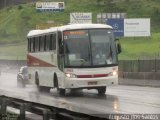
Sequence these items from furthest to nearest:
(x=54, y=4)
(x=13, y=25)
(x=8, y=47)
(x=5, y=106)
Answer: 1. (x=13, y=25)
2. (x=8, y=47)
3. (x=54, y=4)
4. (x=5, y=106)

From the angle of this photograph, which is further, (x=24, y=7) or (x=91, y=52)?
(x=24, y=7)

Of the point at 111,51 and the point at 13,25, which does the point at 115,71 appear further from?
the point at 13,25

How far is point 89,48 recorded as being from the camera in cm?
2572

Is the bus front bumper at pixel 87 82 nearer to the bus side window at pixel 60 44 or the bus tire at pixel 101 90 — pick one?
the bus side window at pixel 60 44

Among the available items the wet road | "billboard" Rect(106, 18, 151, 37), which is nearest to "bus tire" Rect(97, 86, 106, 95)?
the wet road

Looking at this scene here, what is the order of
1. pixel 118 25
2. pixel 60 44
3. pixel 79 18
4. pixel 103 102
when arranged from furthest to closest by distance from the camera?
pixel 79 18
pixel 118 25
pixel 60 44
pixel 103 102

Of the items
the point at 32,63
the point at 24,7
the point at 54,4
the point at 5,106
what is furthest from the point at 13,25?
the point at 5,106

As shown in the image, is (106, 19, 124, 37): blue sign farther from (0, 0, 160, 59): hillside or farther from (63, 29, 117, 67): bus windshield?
(63, 29, 117, 67): bus windshield

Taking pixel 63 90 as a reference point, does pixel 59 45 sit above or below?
above

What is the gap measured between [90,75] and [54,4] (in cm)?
4636

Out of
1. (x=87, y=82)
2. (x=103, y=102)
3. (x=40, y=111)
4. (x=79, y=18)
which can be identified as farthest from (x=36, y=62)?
(x=79, y=18)

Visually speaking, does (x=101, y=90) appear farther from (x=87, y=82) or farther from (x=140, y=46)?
(x=140, y=46)

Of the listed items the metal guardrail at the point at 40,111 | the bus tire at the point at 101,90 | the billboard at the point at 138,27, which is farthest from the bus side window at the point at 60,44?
the billboard at the point at 138,27

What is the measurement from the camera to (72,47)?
25859mm
